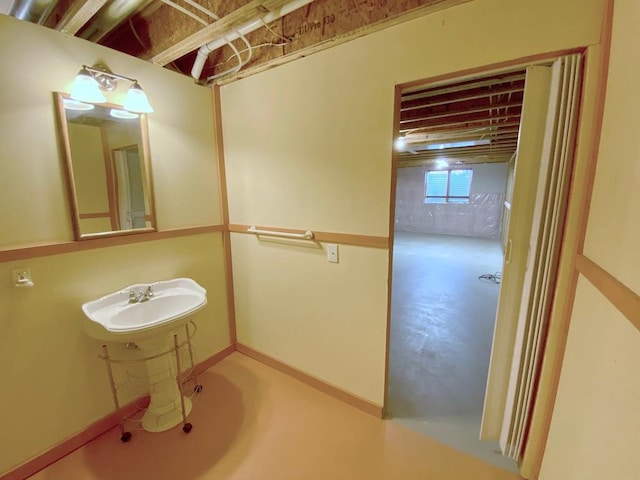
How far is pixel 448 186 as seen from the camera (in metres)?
8.27

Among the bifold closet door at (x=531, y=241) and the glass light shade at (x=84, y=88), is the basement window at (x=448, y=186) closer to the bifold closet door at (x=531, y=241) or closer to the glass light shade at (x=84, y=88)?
the bifold closet door at (x=531, y=241)

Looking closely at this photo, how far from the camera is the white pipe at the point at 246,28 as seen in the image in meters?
1.33

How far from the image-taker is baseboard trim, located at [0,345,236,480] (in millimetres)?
1382

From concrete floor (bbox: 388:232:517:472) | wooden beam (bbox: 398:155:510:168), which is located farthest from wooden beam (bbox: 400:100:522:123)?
wooden beam (bbox: 398:155:510:168)

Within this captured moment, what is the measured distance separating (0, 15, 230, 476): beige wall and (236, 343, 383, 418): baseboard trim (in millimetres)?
966

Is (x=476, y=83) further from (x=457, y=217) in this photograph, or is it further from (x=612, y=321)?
(x=457, y=217)

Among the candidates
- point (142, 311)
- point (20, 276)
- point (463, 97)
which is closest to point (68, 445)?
point (142, 311)

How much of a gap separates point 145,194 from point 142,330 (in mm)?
873

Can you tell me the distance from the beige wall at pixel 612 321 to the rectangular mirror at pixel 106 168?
85.0 inches

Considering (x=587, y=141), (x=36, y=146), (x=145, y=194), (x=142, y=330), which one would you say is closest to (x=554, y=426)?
(x=587, y=141)

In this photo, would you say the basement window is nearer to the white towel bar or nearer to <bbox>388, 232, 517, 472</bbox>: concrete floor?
<bbox>388, 232, 517, 472</bbox>: concrete floor

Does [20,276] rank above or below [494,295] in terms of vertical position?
above

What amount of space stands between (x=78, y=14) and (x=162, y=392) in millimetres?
2064

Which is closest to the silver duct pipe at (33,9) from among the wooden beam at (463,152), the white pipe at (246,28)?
the white pipe at (246,28)
